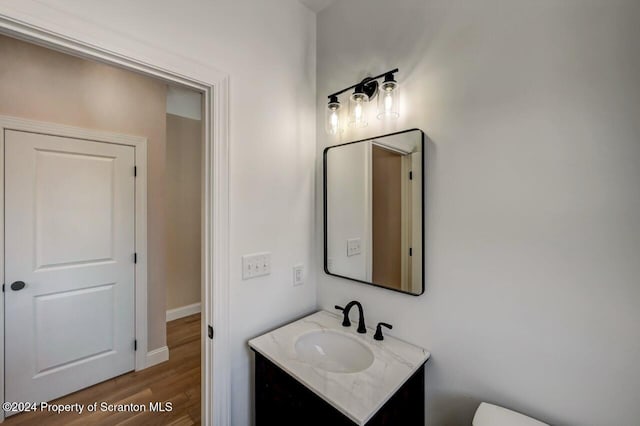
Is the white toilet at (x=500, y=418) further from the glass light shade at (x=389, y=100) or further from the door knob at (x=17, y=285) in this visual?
the door knob at (x=17, y=285)

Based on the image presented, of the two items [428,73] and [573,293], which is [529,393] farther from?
[428,73]

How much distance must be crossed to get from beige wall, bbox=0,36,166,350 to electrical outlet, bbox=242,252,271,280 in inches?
62.2

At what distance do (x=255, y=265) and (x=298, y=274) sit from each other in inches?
12.6

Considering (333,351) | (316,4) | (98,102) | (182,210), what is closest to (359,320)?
(333,351)

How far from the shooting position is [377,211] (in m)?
1.40

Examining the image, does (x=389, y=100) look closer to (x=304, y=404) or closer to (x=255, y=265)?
(x=255, y=265)

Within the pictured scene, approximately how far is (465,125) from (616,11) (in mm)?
483

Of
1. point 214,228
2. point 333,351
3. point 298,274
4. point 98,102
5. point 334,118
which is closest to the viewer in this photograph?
point 214,228

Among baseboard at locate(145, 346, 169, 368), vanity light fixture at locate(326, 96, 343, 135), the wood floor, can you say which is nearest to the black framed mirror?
vanity light fixture at locate(326, 96, 343, 135)

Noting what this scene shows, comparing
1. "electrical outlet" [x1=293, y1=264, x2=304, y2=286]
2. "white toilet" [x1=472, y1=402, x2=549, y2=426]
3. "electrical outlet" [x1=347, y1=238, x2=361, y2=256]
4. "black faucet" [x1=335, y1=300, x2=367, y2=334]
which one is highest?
"electrical outlet" [x1=347, y1=238, x2=361, y2=256]

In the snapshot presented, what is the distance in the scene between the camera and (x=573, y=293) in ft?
2.81

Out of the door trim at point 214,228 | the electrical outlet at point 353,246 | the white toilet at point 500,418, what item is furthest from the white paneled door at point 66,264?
the white toilet at point 500,418

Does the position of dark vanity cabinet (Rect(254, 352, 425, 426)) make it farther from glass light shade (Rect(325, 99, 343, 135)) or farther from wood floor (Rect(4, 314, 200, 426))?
glass light shade (Rect(325, 99, 343, 135))

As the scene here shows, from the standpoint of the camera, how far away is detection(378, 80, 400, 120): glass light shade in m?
1.22
